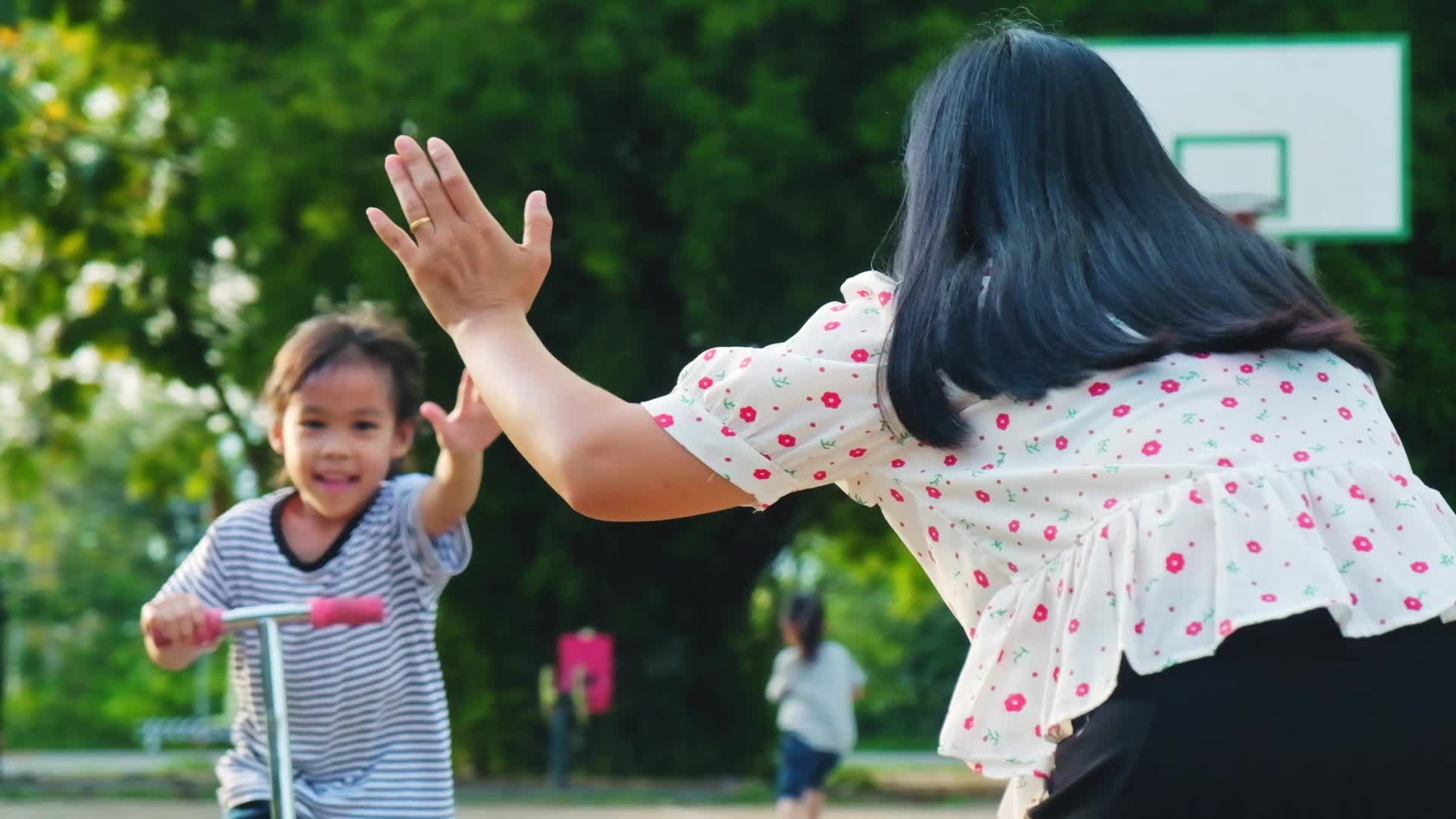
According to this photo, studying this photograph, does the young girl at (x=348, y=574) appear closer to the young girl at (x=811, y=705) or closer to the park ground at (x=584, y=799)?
the young girl at (x=811, y=705)

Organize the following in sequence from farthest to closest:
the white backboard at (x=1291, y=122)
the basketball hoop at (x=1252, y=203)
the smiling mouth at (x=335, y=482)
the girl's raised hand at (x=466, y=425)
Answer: the white backboard at (x=1291, y=122) < the basketball hoop at (x=1252, y=203) < the smiling mouth at (x=335, y=482) < the girl's raised hand at (x=466, y=425)

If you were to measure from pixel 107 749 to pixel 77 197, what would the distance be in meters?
18.1

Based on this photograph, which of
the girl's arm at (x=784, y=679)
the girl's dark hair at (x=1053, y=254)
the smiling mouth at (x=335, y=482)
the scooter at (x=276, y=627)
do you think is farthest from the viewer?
the girl's arm at (x=784, y=679)

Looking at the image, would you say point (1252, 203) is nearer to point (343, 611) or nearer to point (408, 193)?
point (343, 611)

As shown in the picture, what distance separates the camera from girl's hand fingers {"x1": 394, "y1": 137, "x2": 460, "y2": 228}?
7.30 feet

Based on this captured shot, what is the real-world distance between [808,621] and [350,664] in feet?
26.7

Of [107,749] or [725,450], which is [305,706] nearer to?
[725,450]

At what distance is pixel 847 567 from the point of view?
21.6 metres

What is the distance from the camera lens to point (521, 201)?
550 inches

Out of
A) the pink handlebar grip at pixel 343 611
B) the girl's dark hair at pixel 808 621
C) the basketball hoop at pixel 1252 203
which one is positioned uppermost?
the basketball hoop at pixel 1252 203

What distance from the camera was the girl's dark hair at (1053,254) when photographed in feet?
6.55

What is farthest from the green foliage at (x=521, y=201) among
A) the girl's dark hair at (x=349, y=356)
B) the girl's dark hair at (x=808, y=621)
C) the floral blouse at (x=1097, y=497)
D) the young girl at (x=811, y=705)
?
the floral blouse at (x=1097, y=497)

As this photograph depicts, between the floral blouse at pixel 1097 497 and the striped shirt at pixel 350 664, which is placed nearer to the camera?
the floral blouse at pixel 1097 497

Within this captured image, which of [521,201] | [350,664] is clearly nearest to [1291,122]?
[521,201]
